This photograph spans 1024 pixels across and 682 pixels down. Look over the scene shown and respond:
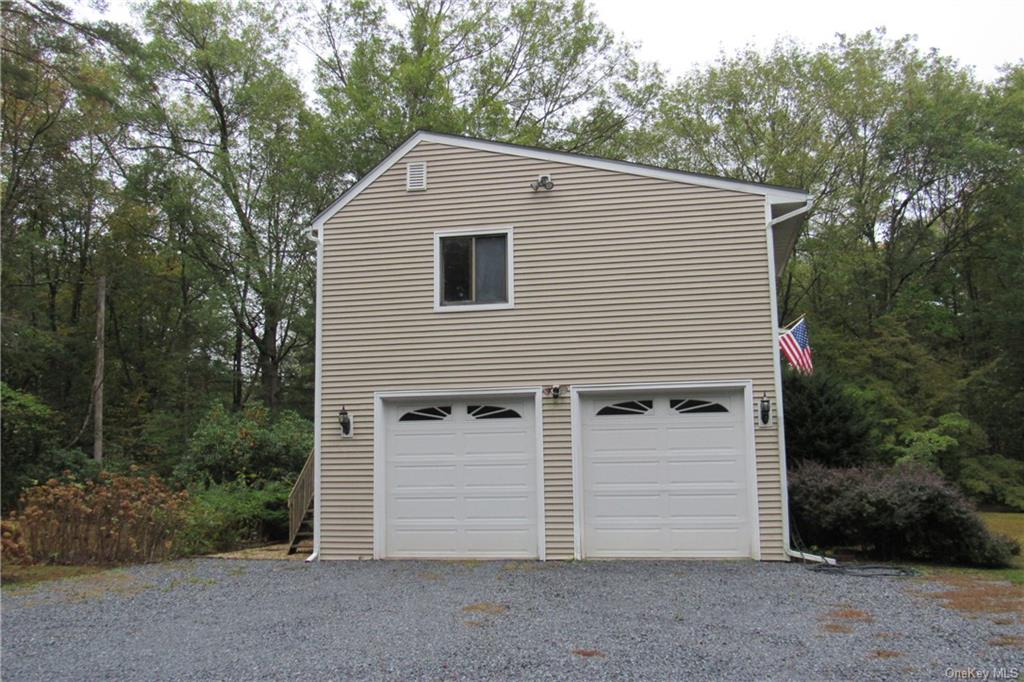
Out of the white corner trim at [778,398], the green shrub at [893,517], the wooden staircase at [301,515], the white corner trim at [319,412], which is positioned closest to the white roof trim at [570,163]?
the white corner trim at [778,398]

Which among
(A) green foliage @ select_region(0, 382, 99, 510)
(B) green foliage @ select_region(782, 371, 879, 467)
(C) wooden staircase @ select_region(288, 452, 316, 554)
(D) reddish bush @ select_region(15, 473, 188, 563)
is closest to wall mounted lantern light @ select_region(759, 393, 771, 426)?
(B) green foliage @ select_region(782, 371, 879, 467)

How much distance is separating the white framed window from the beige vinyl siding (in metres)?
0.11

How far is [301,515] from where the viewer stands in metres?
10.9

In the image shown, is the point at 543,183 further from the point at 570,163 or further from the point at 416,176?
the point at 416,176

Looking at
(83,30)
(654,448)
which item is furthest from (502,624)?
(83,30)

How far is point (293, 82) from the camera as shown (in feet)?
81.4

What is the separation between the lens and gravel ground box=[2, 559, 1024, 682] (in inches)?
190

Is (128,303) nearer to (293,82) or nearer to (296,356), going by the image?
(296,356)

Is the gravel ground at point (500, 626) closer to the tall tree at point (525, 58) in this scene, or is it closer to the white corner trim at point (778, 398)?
the white corner trim at point (778, 398)

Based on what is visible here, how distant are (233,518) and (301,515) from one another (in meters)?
1.28

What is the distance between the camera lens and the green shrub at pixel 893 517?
8.66 meters

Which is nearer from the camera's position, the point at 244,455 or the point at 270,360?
the point at 244,455

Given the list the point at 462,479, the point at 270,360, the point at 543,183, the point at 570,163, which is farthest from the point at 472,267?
the point at 270,360

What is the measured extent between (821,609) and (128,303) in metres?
22.8
